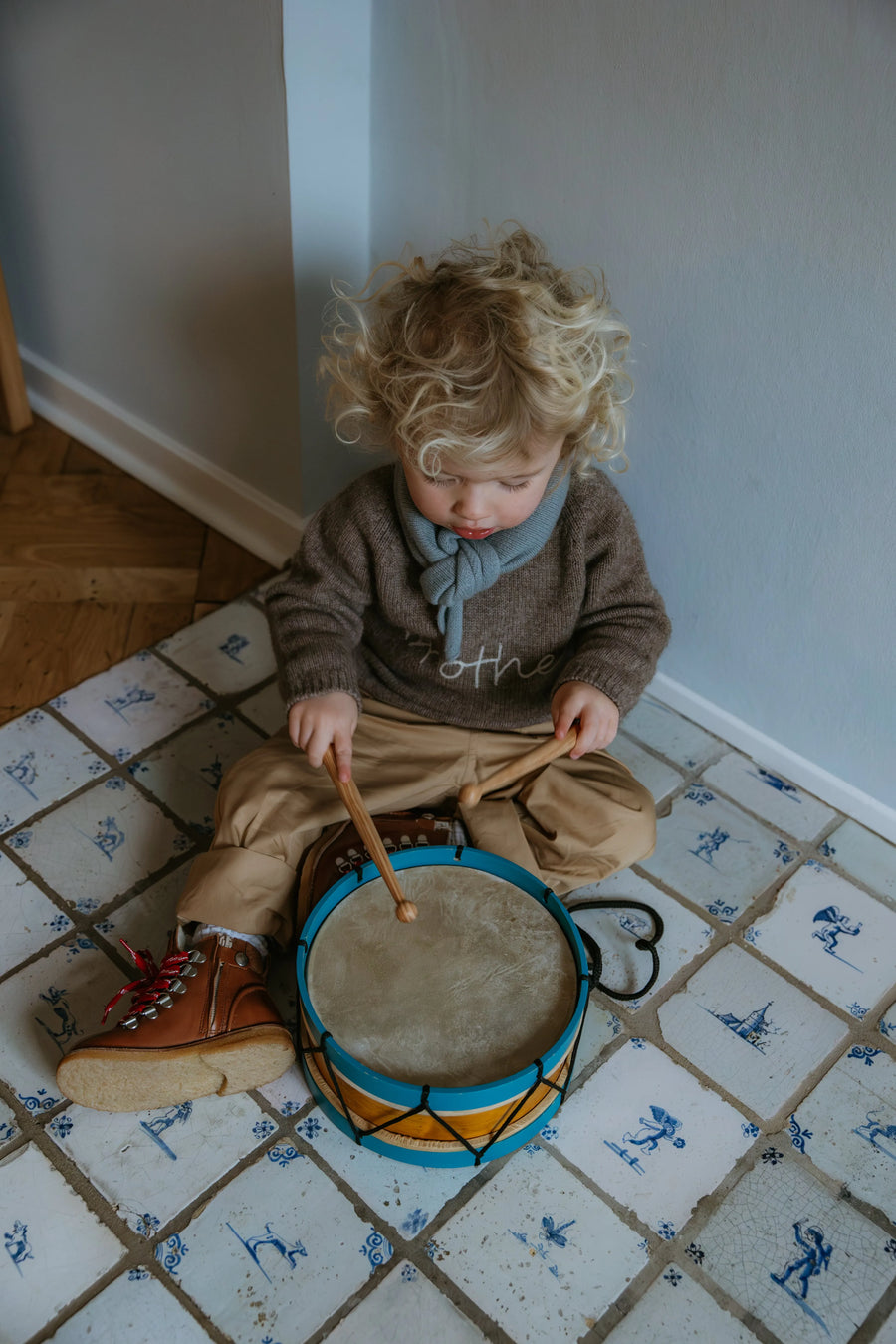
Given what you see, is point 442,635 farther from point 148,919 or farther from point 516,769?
point 148,919

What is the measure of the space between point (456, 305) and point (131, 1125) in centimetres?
73

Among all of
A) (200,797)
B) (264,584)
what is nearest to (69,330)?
(264,584)

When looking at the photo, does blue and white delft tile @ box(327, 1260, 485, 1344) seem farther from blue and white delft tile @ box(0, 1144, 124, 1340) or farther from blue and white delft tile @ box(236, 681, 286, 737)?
blue and white delft tile @ box(236, 681, 286, 737)

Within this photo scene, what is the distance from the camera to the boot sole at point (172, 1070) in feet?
2.78

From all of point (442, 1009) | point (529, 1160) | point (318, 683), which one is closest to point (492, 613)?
point (318, 683)

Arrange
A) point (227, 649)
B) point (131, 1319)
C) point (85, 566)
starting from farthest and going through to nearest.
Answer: point (85, 566)
point (227, 649)
point (131, 1319)

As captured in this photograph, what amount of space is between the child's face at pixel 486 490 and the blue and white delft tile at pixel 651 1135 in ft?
1.64

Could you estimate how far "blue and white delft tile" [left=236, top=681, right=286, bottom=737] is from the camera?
1248 mm

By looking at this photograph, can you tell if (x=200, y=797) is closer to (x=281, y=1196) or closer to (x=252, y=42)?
(x=281, y=1196)

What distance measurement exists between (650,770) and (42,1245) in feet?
2.50

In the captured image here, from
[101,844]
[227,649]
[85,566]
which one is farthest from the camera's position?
[85,566]

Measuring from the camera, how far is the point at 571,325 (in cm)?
86

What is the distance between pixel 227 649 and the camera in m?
Answer: 1.35

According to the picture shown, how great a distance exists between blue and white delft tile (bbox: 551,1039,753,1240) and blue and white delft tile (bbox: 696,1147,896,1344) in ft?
0.09
